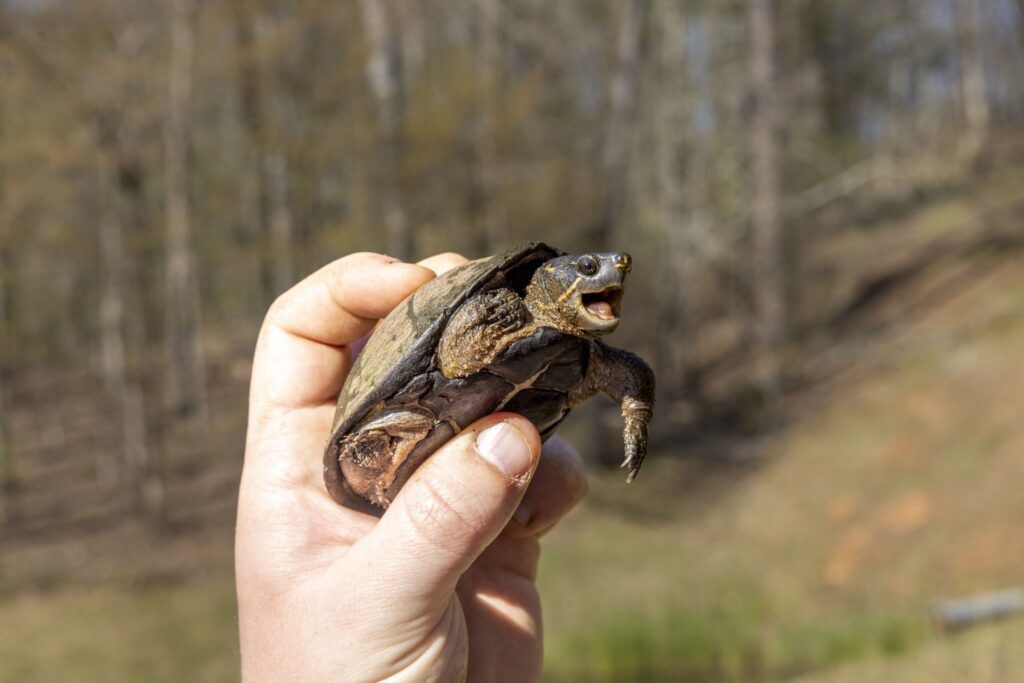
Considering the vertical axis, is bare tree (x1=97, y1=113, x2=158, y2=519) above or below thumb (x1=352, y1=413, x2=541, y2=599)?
below

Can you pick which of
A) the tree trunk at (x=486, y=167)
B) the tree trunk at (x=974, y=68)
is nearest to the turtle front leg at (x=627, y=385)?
the tree trunk at (x=486, y=167)

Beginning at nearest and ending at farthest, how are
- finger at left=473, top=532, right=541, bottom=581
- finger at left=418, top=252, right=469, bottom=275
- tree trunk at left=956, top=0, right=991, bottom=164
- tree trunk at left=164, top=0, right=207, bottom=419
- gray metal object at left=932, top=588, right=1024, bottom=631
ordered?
finger at left=473, top=532, right=541, bottom=581 → finger at left=418, top=252, right=469, bottom=275 → gray metal object at left=932, top=588, right=1024, bottom=631 → tree trunk at left=164, top=0, right=207, bottom=419 → tree trunk at left=956, top=0, right=991, bottom=164

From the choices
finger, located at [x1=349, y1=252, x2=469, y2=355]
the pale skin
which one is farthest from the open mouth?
finger, located at [x1=349, y1=252, x2=469, y2=355]

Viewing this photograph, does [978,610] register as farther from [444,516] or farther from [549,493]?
[444,516]

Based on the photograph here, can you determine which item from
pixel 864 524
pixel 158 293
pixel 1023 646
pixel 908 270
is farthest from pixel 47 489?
pixel 908 270

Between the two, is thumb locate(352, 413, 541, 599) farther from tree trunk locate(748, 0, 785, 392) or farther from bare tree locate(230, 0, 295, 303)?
tree trunk locate(748, 0, 785, 392)

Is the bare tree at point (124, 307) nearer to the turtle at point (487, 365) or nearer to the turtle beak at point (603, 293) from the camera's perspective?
the turtle at point (487, 365)

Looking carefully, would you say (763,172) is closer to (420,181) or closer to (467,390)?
(420,181)
